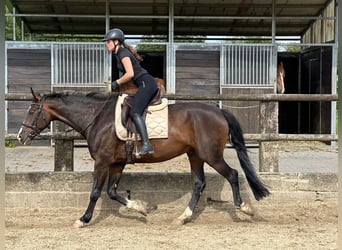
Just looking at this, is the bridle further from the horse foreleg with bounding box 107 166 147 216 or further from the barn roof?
the barn roof

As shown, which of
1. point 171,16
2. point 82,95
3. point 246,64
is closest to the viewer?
point 82,95

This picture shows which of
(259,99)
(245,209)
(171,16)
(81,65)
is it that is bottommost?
(245,209)

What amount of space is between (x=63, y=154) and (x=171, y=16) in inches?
288

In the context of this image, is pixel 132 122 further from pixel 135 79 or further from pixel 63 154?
pixel 63 154

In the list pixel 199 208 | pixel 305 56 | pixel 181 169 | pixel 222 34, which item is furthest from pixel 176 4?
pixel 199 208

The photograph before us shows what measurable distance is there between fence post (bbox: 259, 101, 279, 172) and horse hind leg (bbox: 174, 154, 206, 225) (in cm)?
107

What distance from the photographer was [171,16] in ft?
40.0

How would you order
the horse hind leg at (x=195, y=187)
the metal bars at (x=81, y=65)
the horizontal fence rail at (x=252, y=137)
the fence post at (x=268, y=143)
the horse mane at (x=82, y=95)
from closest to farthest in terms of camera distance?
the horse hind leg at (x=195, y=187) < the horse mane at (x=82, y=95) < the horizontal fence rail at (x=252, y=137) < the fence post at (x=268, y=143) < the metal bars at (x=81, y=65)

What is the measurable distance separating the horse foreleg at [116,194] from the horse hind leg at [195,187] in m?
0.44

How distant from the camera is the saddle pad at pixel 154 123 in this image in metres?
4.89

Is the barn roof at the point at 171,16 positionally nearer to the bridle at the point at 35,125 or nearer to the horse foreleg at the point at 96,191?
the bridle at the point at 35,125

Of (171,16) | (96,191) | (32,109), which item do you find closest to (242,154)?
(96,191)

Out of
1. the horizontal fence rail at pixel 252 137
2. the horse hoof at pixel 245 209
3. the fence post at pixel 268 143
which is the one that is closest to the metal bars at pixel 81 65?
the horizontal fence rail at pixel 252 137

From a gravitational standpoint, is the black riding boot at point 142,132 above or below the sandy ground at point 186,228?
above
